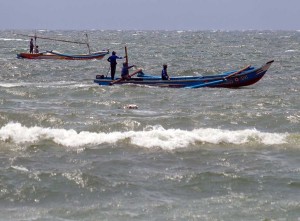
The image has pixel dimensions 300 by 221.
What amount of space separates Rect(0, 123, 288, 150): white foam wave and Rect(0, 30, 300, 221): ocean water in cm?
3

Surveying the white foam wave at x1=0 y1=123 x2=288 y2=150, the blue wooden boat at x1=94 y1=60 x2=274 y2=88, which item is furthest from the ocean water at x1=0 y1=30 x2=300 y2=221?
the blue wooden boat at x1=94 y1=60 x2=274 y2=88

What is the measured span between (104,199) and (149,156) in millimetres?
3108

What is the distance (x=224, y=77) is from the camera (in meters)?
26.0

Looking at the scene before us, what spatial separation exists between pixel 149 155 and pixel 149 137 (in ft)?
5.18

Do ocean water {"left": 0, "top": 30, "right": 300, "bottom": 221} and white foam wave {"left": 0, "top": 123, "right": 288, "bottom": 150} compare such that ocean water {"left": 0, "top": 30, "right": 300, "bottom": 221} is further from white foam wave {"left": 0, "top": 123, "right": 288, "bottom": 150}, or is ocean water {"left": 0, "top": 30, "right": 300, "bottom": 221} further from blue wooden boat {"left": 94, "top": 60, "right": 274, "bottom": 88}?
blue wooden boat {"left": 94, "top": 60, "right": 274, "bottom": 88}

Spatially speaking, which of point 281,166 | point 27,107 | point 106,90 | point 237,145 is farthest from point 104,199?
point 106,90

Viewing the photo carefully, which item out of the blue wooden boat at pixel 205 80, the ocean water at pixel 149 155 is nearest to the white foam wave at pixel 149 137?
the ocean water at pixel 149 155

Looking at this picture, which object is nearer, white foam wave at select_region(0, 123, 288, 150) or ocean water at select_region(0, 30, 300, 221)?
ocean water at select_region(0, 30, 300, 221)

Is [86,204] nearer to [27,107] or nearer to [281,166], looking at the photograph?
[281,166]

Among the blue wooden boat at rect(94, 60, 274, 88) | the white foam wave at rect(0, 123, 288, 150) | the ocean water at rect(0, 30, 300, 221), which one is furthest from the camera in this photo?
the blue wooden boat at rect(94, 60, 274, 88)

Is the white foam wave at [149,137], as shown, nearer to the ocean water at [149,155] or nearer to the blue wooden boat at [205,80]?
the ocean water at [149,155]

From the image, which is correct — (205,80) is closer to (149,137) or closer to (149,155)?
(149,137)

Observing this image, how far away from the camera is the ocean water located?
30.9 ft

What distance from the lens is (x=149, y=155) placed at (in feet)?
42.6
